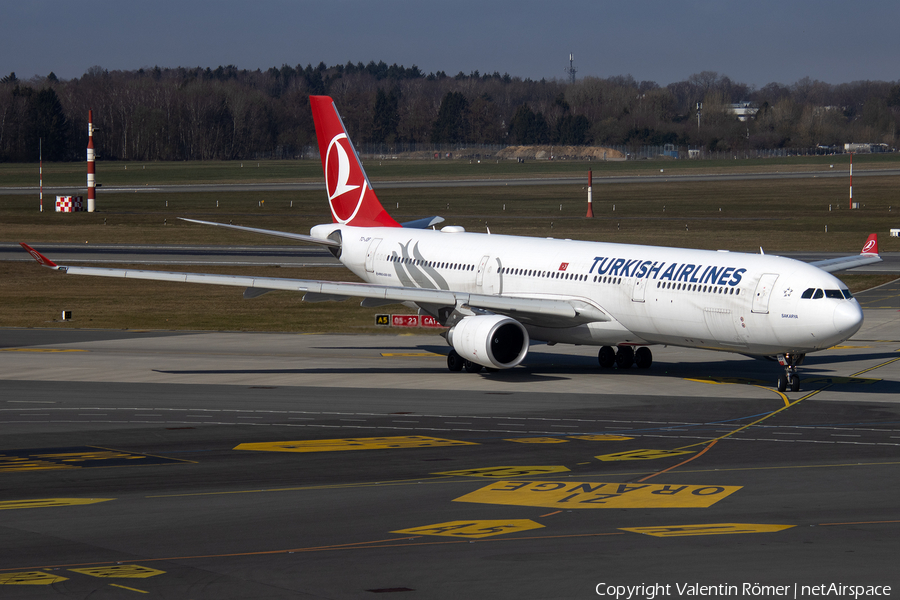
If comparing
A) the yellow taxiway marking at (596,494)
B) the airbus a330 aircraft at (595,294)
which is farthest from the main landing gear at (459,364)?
the yellow taxiway marking at (596,494)

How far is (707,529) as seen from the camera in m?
19.8

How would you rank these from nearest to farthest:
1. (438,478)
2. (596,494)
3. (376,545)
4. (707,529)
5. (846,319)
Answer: (376,545) → (707,529) → (596,494) → (438,478) → (846,319)

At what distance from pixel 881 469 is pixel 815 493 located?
3526 millimetres

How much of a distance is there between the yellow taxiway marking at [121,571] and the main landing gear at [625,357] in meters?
28.1

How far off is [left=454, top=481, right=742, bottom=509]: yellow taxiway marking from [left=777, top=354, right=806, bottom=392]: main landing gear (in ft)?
47.6

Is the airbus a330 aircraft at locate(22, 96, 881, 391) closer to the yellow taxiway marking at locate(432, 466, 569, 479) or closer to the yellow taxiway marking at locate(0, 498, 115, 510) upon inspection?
the yellow taxiway marking at locate(432, 466, 569, 479)

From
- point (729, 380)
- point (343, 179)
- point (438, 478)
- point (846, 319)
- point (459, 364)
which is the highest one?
point (343, 179)

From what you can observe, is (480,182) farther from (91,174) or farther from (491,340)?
(491,340)

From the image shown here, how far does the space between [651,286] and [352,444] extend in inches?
553

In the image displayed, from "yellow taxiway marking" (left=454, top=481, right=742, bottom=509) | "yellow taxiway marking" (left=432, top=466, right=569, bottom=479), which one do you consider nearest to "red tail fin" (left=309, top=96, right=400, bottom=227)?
"yellow taxiway marking" (left=432, top=466, right=569, bottom=479)

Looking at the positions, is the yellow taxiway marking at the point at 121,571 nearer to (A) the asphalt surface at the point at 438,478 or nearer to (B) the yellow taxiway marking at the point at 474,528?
(A) the asphalt surface at the point at 438,478

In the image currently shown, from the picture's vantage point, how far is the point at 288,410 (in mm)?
34219

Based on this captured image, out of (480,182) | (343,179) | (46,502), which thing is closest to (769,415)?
(46,502)

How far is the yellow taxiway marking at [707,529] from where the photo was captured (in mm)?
19500
